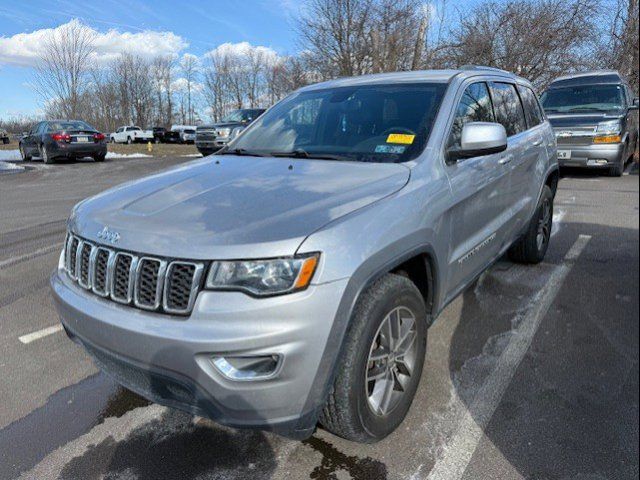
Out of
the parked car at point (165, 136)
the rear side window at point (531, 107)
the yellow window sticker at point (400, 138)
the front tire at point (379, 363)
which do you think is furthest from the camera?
the parked car at point (165, 136)

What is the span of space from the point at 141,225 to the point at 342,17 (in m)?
20.5

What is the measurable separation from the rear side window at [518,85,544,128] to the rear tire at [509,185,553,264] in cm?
65

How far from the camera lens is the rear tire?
4426mm

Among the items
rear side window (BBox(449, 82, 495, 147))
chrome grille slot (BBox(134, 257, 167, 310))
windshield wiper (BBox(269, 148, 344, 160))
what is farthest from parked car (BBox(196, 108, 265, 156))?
chrome grille slot (BBox(134, 257, 167, 310))

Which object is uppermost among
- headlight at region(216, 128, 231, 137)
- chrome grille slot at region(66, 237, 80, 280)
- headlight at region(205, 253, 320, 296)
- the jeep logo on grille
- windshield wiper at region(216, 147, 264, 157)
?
headlight at region(216, 128, 231, 137)

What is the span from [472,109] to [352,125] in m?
0.85

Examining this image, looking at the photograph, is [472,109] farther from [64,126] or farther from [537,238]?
[64,126]

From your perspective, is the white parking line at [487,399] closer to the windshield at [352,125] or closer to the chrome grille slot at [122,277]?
the windshield at [352,125]

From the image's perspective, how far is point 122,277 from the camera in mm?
2037

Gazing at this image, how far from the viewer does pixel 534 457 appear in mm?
2195

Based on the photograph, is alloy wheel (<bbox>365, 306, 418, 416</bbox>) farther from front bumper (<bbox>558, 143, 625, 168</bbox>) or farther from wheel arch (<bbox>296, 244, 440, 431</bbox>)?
front bumper (<bbox>558, 143, 625, 168</bbox>)

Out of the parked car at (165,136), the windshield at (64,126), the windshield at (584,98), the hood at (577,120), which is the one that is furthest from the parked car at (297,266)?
the parked car at (165,136)

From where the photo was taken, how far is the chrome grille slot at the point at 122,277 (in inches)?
78.7

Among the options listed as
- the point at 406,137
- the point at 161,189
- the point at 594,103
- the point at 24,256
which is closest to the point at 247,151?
the point at 161,189
